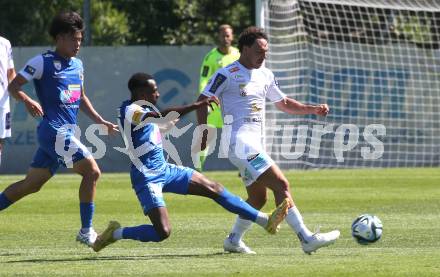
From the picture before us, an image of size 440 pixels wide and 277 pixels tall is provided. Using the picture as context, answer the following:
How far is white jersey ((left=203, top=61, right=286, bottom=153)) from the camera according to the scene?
10.9 m

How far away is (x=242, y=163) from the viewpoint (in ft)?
35.1

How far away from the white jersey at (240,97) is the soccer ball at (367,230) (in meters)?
1.18

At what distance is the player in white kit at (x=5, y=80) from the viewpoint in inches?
492

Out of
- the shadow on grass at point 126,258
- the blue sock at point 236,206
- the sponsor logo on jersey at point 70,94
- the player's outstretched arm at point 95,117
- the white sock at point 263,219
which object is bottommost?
the shadow on grass at point 126,258

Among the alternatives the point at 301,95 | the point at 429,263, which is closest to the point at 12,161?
the point at 301,95

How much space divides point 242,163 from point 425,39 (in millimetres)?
20104

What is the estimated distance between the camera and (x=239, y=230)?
10.7 meters

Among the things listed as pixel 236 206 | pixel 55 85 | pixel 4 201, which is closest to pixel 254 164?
pixel 236 206

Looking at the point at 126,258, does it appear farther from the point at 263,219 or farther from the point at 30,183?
the point at 30,183

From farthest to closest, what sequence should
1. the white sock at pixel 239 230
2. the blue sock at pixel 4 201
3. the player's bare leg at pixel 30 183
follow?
the blue sock at pixel 4 201 < the player's bare leg at pixel 30 183 < the white sock at pixel 239 230

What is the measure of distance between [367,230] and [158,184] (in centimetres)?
188

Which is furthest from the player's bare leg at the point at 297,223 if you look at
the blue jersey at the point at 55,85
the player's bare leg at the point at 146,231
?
the blue jersey at the point at 55,85

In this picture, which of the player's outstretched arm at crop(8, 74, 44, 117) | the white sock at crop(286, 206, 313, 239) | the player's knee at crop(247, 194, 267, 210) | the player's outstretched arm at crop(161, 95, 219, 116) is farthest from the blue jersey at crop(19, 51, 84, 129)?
the white sock at crop(286, 206, 313, 239)

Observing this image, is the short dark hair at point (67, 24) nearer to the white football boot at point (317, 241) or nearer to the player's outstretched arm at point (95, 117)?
the player's outstretched arm at point (95, 117)
